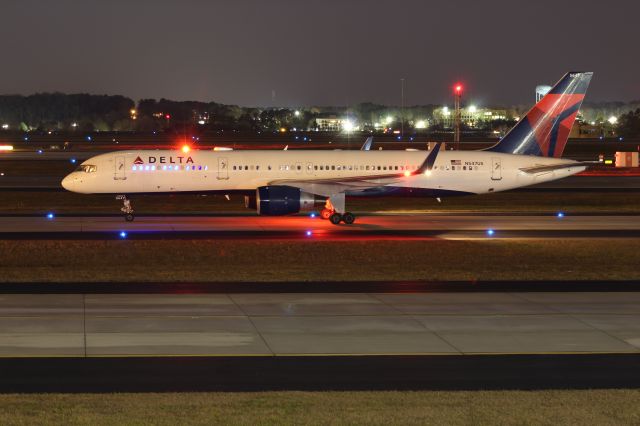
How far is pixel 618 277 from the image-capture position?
3388cm

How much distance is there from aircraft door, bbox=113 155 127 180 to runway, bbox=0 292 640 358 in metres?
22.7

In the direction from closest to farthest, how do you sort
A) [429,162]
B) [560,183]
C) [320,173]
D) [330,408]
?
[330,408] → [429,162] → [320,173] → [560,183]

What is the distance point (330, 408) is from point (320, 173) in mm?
35551

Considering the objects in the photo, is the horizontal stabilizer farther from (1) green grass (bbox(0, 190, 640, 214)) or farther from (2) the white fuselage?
(1) green grass (bbox(0, 190, 640, 214))

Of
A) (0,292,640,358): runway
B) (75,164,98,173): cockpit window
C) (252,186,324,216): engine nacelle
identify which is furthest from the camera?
(75,164,98,173): cockpit window

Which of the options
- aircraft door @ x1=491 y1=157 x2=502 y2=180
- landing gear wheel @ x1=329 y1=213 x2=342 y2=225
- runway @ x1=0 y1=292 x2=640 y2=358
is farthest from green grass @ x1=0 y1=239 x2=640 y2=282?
aircraft door @ x1=491 y1=157 x2=502 y2=180

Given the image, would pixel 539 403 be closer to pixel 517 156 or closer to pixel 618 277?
pixel 618 277

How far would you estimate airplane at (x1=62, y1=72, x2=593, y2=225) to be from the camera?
2032 inches

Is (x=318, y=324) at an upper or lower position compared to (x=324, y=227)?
lower

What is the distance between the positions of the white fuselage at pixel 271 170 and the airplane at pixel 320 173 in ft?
0.17

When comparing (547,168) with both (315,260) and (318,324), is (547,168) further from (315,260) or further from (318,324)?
(318,324)

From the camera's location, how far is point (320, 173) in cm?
5241

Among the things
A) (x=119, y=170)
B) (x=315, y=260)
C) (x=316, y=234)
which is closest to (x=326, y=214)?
(x=316, y=234)

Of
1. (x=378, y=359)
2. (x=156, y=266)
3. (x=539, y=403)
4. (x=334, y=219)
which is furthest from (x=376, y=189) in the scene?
(x=539, y=403)
